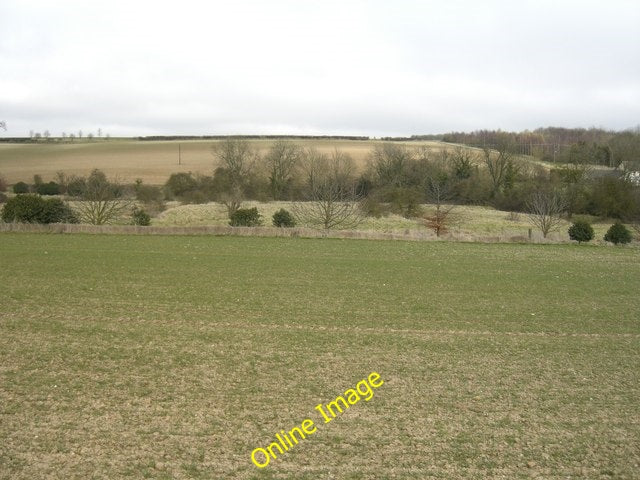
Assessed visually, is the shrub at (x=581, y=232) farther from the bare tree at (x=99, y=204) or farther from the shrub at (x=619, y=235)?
the bare tree at (x=99, y=204)

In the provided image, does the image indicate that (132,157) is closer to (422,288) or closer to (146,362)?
(422,288)

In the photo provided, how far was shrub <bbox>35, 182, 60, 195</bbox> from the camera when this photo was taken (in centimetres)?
5709

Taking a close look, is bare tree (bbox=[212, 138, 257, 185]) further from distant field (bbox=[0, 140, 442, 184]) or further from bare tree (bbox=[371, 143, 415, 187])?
bare tree (bbox=[371, 143, 415, 187])

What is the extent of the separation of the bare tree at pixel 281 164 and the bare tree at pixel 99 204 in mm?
28837

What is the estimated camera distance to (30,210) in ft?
108

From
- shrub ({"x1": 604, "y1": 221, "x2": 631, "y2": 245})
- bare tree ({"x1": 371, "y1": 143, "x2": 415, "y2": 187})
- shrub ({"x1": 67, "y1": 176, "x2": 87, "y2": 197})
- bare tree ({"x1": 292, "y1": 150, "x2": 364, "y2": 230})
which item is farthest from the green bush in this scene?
bare tree ({"x1": 371, "y1": 143, "x2": 415, "y2": 187})

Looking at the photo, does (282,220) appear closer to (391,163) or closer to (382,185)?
(382,185)

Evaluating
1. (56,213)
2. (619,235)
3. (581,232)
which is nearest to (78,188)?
(56,213)

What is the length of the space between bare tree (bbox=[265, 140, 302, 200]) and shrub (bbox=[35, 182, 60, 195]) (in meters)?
24.3

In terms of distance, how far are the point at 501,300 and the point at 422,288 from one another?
8.52 feet

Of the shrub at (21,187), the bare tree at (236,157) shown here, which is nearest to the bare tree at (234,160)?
the bare tree at (236,157)

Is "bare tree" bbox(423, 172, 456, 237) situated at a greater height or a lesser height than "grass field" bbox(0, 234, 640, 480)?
greater

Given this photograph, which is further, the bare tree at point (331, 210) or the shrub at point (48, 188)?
the shrub at point (48, 188)

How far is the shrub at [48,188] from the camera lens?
2248 inches
